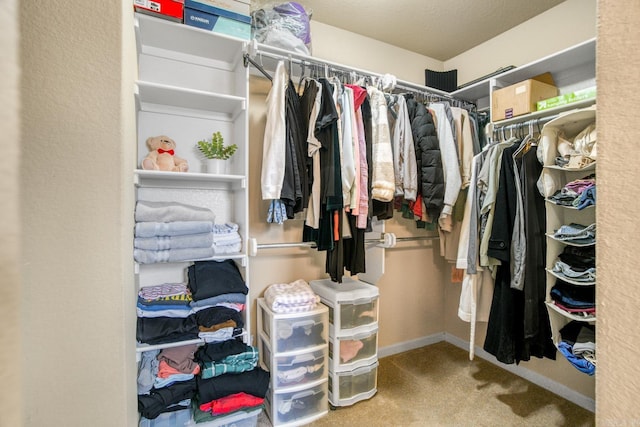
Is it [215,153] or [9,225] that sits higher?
[215,153]

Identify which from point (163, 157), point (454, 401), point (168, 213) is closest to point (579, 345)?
point (454, 401)

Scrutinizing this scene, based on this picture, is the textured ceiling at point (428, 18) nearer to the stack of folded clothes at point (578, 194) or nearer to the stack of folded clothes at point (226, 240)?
the stack of folded clothes at point (578, 194)

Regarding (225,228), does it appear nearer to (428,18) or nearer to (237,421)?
(237,421)

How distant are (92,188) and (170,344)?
1.06 metres

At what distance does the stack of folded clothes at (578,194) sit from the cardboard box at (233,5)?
1.94 meters

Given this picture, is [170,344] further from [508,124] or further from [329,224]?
[508,124]

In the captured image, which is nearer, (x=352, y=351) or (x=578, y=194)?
(x=578, y=194)

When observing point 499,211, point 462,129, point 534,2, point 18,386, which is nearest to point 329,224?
point 499,211

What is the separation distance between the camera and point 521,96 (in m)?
1.91

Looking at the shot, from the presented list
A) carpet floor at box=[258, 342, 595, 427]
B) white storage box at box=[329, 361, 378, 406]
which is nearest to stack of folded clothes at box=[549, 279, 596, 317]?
carpet floor at box=[258, 342, 595, 427]

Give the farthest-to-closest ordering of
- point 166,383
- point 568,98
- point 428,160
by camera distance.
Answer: point 428,160, point 568,98, point 166,383

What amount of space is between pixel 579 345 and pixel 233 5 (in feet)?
8.12

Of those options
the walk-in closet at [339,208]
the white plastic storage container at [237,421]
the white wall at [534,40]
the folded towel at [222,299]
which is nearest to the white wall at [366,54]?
the walk-in closet at [339,208]

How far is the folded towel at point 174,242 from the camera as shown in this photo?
4.80 ft
